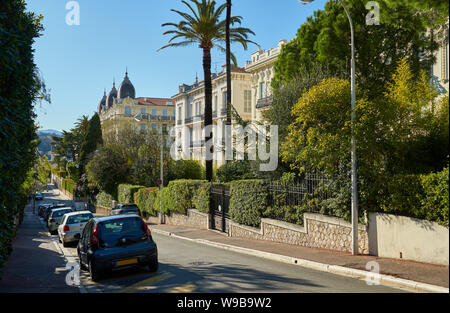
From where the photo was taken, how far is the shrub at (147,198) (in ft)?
122

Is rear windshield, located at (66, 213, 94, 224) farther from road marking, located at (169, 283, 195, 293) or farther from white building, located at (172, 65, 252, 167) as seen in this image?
white building, located at (172, 65, 252, 167)

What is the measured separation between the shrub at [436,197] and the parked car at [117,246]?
714cm

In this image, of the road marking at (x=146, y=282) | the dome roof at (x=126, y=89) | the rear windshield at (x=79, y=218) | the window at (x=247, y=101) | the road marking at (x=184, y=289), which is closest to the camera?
the road marking at (x=184, y=289)

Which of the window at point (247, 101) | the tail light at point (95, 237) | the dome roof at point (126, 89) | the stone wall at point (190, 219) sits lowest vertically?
the stone wall at point (190, 219)

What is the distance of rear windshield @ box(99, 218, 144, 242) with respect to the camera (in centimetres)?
1080

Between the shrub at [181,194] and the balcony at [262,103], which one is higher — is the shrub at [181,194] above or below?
below

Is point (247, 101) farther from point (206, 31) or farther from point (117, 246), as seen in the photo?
point (117, 246)

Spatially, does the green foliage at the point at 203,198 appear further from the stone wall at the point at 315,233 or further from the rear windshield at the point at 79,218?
the rear windshield at the point at 79,218

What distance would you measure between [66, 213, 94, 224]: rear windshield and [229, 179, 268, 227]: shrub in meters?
7.11

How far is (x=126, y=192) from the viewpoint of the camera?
4438 cm

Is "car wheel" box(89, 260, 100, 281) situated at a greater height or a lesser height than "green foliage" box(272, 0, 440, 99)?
lesser

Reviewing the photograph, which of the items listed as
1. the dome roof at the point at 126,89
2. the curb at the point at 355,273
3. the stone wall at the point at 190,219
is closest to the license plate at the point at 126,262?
the curb at the point at 355,273

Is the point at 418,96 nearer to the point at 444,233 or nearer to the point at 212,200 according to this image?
the point at 444,233

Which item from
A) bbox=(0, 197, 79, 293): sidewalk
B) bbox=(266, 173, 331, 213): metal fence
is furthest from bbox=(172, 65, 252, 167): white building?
bbox=(0, 197, 79, 293): sidewalk
